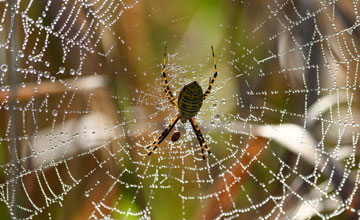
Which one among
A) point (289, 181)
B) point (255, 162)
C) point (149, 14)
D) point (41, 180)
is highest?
point (149, 14)

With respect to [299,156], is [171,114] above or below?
above

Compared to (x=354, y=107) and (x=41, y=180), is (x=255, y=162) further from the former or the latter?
(x=41, y=180)

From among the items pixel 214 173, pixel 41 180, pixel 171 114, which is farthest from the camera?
pixel 171 114

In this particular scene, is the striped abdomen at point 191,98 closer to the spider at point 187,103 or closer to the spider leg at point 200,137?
the spider at point 187,103

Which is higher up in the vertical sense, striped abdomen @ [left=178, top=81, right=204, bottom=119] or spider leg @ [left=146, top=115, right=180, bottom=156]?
striped abdomen @ [left=178, top=81, right=204, bottom=119]

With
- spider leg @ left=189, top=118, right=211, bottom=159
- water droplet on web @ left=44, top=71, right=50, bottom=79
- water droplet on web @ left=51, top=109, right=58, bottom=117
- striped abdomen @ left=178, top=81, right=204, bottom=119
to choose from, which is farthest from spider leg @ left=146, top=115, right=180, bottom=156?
water droplet on web @ left=44, top=71, right=50, bottom=79

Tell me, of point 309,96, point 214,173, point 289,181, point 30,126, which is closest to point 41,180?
point 30,126

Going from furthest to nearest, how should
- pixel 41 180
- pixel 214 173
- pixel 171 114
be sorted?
pixel 171 114
pixel 214 173
pixel 41 180

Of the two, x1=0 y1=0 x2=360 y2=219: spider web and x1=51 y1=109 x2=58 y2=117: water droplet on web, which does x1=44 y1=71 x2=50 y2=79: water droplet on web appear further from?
x1=51 y1=109 x2=58 y2=117: water droplet on web
